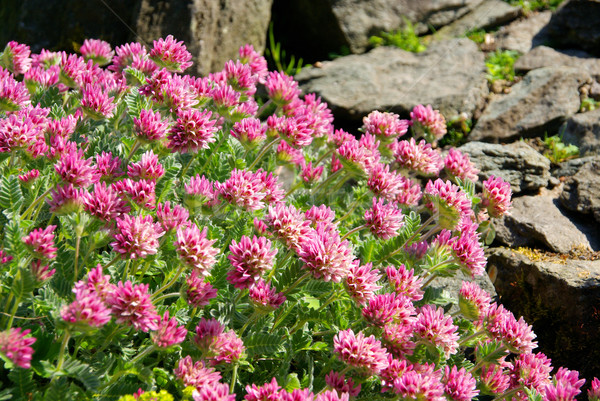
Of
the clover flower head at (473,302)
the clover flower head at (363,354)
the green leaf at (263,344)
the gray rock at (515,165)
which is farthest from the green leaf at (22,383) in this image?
the gray rock at (515,165)

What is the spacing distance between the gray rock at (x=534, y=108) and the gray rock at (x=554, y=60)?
31cm

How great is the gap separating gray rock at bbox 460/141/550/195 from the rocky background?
0.01m

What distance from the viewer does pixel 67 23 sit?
595 cm

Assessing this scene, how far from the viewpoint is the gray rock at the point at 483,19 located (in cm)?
691

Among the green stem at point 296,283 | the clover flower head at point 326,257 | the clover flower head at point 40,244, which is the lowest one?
the green stem at point 296,283

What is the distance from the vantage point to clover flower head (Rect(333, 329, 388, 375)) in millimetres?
2752

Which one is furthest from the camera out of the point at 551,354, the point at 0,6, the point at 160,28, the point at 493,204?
the point at 0,6

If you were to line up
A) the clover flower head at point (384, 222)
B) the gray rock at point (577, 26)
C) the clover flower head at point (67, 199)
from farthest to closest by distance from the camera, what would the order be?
the gray rock at point (577, 26) → the clover flower head at point (384, 222) → the clover flower head at point (67, 199)

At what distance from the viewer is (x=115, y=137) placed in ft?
13.0

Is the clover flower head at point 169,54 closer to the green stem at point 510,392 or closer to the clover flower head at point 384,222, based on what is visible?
the clover flower head at point 384,222

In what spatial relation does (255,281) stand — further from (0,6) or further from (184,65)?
(0,6)

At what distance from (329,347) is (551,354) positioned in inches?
71.2

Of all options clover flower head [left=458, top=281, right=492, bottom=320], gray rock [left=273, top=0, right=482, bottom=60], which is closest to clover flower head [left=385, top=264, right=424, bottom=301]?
clover flower head [left=458, top=281, right=492, bottom=320]

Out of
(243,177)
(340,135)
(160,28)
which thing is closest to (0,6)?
(160,28)
